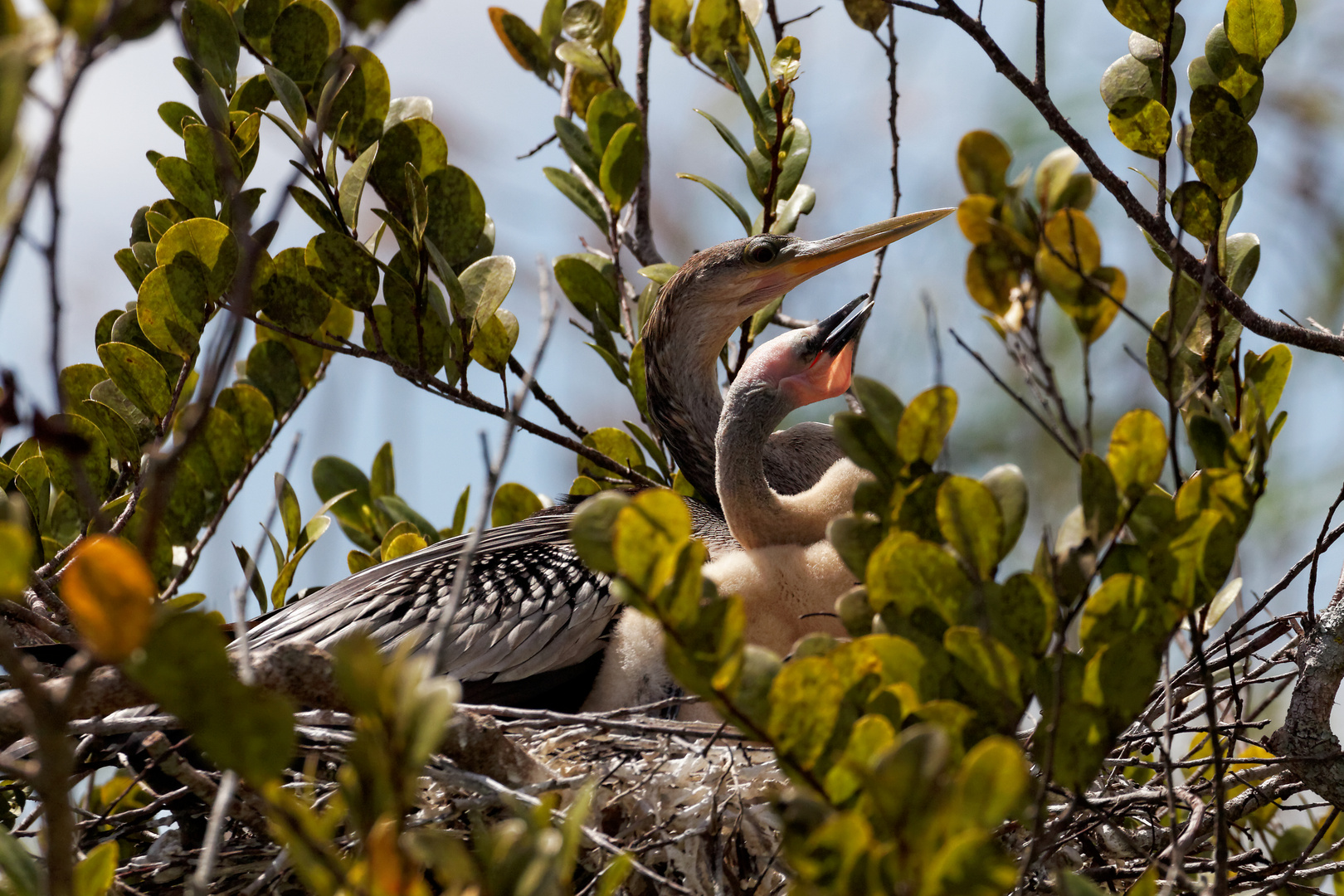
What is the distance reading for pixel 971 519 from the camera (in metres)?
1.29

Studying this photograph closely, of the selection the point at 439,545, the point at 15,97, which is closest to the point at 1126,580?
the point at 15,97

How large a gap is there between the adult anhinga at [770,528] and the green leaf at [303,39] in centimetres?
118

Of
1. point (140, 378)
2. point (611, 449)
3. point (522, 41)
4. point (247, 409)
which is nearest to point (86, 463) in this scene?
point (140, 378)

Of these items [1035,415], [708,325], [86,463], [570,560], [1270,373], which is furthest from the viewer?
[708,325]

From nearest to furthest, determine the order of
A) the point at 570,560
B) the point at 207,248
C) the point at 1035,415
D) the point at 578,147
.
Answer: the point at 1035,415
the point at 207,248
the point at 570,560
the point at 578,147

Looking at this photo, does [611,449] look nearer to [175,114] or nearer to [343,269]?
[343,269]

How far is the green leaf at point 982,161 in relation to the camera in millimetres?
1261

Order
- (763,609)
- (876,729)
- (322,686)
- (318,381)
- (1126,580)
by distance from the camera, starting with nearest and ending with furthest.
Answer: (876,729) < (1126,580) < (322,686) < (763,609) < (318,381)

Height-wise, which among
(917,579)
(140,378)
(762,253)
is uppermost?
(762,253)

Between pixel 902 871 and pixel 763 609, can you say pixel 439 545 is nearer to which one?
Answer: pixel 763 609

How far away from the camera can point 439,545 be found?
9.27 feet

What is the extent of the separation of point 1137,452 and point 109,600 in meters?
1.04

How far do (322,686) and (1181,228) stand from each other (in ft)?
4.69

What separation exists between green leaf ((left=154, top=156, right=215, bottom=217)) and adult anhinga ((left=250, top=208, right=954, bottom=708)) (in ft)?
2.90
